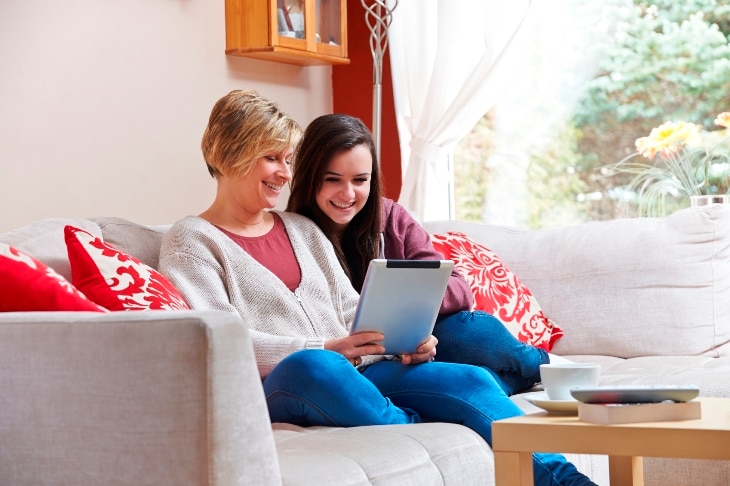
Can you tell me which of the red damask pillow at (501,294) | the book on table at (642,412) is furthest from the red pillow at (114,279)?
the red damask pillow at (501,294)

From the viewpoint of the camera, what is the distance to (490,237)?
3.41 m

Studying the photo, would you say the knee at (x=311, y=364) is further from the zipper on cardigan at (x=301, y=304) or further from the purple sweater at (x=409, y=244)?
the purple sweater at (x=409, y=244)

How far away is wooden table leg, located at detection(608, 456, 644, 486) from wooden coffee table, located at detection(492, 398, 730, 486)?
30 centimetres

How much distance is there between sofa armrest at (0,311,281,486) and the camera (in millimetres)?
1445

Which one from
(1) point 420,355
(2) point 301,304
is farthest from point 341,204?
(1) point 420,355

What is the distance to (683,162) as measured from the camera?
4.09 metres

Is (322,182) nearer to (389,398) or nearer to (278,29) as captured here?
(389,398)

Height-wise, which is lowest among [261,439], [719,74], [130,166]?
[261,439]

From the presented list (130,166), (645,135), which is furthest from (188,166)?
(645,135)

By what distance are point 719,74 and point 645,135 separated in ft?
1.17

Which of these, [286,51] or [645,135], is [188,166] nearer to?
[286,51]

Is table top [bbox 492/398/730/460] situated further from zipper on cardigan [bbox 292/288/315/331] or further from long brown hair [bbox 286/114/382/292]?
long brown hair [bbox 286/114/382/292]

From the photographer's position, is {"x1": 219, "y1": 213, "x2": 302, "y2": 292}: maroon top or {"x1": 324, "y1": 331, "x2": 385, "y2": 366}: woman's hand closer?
{"x1": 324, "y1": 331, "x2": 385, "y2": 366}: woman's hand

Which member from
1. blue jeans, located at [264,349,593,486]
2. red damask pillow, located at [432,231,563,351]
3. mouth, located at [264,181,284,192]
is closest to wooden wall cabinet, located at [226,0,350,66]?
red damask pillow, located at [432,231,563,351]
